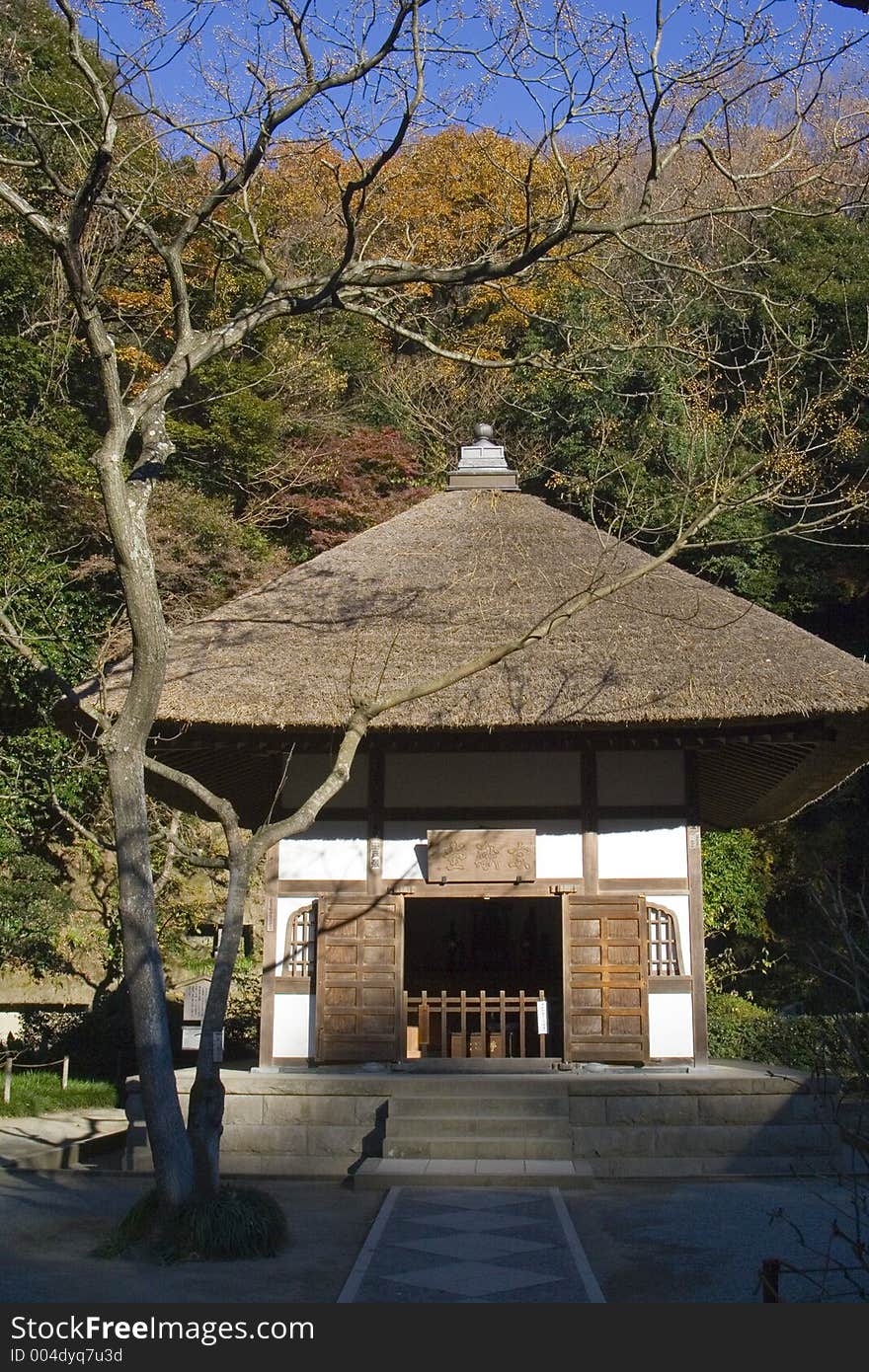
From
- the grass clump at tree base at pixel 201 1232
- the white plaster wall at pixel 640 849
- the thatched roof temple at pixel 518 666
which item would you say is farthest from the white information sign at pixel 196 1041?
the white plaster wall at pixel 640 849

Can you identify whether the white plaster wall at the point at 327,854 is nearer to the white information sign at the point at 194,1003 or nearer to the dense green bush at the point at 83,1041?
the white information sign at the point at 194,1003

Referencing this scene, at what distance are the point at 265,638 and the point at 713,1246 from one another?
19.9ft

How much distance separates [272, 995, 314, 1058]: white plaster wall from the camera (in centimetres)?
1020

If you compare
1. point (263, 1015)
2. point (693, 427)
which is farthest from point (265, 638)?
point (693, 427)

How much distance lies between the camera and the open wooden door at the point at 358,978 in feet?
32.7

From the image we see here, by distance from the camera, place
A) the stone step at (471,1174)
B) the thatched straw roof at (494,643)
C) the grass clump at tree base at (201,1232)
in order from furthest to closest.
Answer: the thatched straw roof at (494,643), the stone step at (471,1174), the grass clump at tree base at (201,1232)

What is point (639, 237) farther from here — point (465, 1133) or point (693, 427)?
point (465, 1133)

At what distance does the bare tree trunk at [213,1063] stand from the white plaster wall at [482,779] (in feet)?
13.4

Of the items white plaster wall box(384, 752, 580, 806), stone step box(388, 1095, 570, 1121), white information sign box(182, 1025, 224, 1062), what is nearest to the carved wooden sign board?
white plaster wall box(384, 752, 580, 806)

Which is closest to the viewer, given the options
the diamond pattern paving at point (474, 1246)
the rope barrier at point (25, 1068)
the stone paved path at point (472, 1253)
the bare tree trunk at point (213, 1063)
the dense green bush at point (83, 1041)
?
the stone paved path at point (472, 1253)

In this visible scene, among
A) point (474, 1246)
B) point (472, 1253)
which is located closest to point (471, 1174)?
point (474, 1246)

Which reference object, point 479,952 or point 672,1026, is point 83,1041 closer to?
point 479,952

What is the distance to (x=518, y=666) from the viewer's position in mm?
9945

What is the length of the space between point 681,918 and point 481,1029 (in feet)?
6.19
